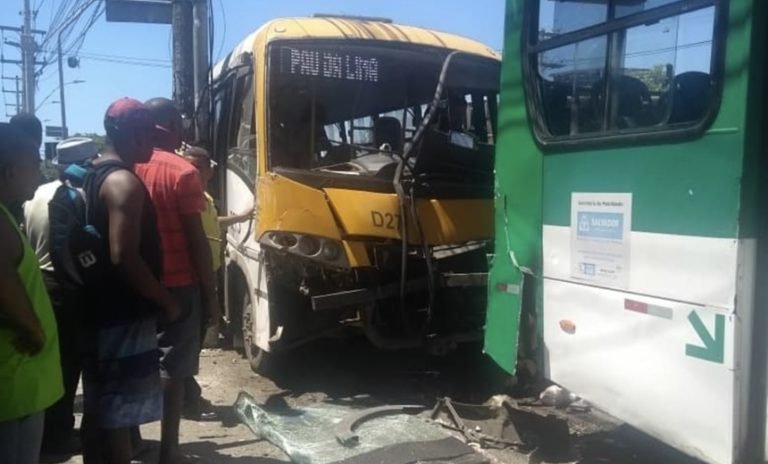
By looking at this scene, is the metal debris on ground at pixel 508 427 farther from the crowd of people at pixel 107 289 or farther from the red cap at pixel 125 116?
the red cap at pixel 125 116

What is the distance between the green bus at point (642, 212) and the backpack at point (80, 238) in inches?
86.4

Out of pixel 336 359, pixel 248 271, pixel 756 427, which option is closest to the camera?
pixel 756 427

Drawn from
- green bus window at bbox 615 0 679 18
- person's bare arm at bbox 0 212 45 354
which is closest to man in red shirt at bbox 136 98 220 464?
person's bare arm at bbox 0 212 45 354

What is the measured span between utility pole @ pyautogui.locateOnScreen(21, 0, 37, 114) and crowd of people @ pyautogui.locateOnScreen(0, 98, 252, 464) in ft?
105

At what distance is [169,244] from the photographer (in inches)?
161

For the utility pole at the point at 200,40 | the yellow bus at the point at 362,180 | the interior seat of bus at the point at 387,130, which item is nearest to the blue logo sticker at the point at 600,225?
the yellow bus at the point at 362,180

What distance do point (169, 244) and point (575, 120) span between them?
2185 mm

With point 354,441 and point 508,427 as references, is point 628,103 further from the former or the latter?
point 354,441

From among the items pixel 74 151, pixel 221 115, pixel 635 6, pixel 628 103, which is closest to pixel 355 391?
pixel 74 151

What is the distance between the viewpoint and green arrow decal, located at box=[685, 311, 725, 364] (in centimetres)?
308

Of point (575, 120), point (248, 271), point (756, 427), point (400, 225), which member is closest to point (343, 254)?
point (400, 225)

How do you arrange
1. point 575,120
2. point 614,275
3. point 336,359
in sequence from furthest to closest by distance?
point 336,359
point 575,120
point 614,275

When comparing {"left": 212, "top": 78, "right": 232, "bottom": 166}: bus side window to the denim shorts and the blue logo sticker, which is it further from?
the blue logo sticker

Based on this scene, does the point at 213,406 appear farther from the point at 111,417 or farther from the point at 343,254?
the point at 111,417
